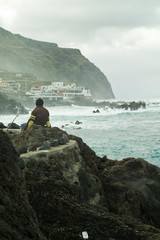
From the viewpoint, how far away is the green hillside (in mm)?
151688

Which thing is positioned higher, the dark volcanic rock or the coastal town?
the coastal town

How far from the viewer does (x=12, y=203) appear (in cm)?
267

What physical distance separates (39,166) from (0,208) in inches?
96.7

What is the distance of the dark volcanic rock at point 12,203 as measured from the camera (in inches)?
97.0

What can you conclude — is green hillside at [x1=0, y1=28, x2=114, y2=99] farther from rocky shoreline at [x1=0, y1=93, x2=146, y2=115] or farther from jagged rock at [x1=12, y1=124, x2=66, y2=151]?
jagged rock at [x1=12, y1=124, x2=66, y2=151]

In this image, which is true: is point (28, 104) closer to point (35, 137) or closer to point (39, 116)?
point (39, 116)

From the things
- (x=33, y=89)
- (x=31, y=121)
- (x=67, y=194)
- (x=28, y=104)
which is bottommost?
(x=67, y=194)

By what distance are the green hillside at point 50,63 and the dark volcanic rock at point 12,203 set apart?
14680 centimetres

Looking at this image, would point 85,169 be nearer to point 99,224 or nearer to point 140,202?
point 140,202

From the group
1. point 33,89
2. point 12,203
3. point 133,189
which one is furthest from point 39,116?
point 33,89

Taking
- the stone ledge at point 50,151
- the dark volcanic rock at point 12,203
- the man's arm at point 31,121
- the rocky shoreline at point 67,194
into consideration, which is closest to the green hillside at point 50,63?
the man's arm at point 31,121

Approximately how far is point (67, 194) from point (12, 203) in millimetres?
2107

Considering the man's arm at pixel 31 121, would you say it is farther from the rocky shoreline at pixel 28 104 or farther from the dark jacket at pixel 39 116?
the rocky shoreline at pixel 28 104

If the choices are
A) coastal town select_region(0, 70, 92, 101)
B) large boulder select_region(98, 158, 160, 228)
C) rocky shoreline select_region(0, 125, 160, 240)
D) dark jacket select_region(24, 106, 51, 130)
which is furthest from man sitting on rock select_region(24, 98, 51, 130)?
coastal town select_region(0, 70, 92, 101)
